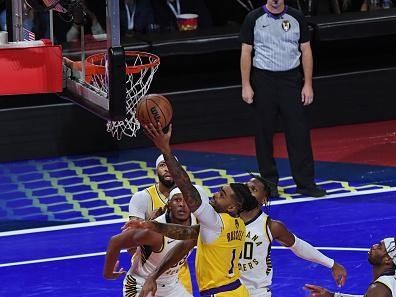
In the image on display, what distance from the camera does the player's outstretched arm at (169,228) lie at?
677cm

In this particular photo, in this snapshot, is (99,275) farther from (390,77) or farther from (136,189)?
(390,77)

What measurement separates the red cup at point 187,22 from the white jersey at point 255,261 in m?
6.60

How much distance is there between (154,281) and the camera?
6.98 meters

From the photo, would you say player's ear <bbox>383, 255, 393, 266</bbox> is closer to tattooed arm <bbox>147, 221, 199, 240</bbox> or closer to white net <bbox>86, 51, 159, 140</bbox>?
tattooed arm <bbox>147, 221, 199, 240</bbox>

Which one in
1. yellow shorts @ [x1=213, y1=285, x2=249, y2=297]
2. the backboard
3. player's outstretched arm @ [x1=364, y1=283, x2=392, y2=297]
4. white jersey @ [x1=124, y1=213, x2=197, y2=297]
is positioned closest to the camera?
player's outstretched arm @ [x1=364, y1=283, x2=392, y2=297]

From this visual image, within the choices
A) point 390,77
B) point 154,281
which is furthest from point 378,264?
point 390,77

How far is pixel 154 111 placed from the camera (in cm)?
679

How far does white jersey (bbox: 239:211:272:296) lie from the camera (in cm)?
753

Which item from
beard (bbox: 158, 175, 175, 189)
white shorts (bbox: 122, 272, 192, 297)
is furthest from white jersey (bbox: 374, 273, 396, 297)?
beard (bbox: 158, 175, 175, 189)

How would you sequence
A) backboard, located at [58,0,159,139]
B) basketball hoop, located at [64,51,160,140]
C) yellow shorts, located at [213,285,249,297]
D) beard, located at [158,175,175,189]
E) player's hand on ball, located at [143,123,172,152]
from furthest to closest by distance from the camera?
beard, located at [158,175,175,189] < basketball hoop, located at [64,51,160,140] < backboard, located at [58,0,159,139] < yellow shorts, located at [213,285,249,297] < player's hand on ball, located at [143,123,172,152]

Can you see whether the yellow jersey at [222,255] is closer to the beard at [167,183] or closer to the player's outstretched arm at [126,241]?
the player's outstretched arm at [126,241]

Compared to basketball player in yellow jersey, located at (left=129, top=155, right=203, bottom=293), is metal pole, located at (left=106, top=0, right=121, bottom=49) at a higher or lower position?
higher

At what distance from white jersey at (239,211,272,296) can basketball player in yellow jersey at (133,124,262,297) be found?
27cm

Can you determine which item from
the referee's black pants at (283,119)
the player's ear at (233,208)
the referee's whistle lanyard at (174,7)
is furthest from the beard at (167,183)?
the referee's whistle lanyard at (174,7)
